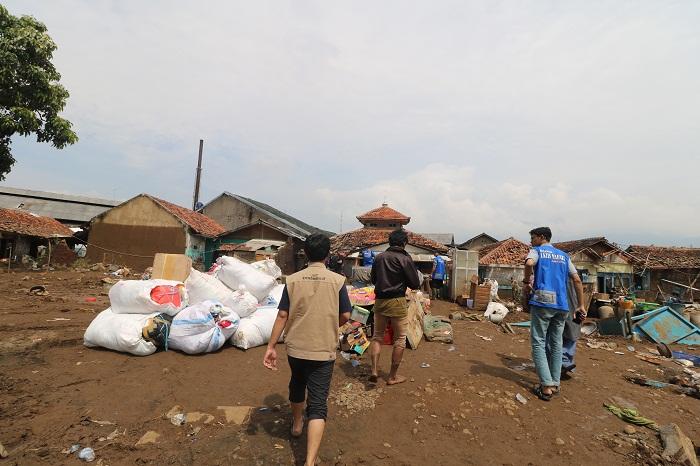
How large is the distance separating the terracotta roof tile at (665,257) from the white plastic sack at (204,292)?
21.7 m

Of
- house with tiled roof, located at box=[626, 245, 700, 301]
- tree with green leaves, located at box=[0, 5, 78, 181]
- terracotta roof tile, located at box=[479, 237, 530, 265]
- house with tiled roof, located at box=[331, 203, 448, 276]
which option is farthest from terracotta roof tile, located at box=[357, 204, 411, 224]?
tree with green leaves, located at box=[0, 5, 78, 181]

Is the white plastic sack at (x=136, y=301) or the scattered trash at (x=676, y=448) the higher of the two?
the white plastic sack at (x=136, y=301)

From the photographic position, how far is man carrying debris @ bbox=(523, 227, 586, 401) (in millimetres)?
3777

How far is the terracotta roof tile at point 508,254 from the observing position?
49.1 ft

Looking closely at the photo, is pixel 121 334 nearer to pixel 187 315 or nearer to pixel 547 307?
pixel 187 315

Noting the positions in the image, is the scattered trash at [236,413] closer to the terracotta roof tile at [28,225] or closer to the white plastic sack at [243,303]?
the white plastic sack at [243,303]

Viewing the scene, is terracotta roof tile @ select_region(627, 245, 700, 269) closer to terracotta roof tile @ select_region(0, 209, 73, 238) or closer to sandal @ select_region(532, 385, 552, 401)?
sandal @ select_region(532, 385, 552, 401)

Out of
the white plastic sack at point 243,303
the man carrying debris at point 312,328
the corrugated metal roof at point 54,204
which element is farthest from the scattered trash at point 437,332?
the corrugated metal roof at point 54,204

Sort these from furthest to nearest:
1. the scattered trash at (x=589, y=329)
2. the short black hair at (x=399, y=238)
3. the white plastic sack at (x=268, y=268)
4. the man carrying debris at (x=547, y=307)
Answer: the scattered trash at (x=589, y=329), the white plastic sack at (x=268, y=268), the short black hair at (x=399, y=238), the man carrying debris at (x=547, y=307)

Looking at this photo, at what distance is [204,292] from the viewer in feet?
16.4

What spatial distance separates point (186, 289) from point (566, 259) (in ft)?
15.8

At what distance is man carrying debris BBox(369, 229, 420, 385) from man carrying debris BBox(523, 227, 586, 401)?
4.24 ft

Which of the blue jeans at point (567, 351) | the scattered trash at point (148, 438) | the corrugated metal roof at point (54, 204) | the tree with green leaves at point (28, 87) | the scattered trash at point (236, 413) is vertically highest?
the tree with green leaves at point (28, 87)

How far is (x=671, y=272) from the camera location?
19.9m
